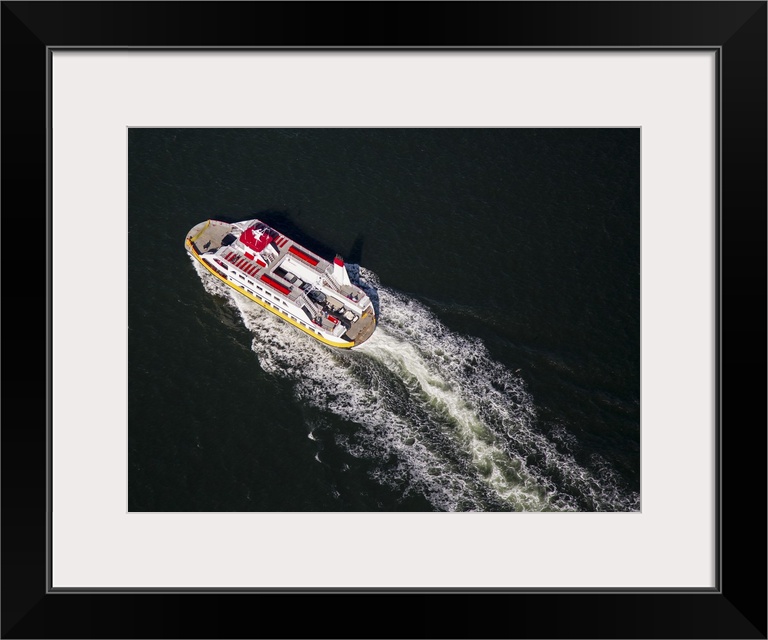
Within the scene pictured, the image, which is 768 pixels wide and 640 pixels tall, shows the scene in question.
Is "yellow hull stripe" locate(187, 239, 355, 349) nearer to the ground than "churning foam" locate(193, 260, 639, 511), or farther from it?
farther from it

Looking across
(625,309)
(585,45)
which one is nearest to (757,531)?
(585,45)

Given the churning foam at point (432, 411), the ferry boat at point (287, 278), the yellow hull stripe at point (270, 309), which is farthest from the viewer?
the ferry boat at point (287, 278)

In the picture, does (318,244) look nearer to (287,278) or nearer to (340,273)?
(287,278)

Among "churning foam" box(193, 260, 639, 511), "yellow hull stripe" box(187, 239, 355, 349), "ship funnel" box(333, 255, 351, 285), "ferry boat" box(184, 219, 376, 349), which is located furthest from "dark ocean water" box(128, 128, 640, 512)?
"ship funnel" box(333, 255, 351, 285)

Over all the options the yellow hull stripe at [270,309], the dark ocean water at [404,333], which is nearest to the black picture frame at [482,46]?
the dark ocean water at [404,333]

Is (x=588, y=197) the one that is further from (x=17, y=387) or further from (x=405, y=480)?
(x=17, y=387)

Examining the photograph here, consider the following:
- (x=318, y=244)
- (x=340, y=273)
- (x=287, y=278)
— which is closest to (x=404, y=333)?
(x=340, y=273)

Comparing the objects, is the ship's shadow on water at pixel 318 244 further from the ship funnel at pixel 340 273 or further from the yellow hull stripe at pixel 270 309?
the yellow hull stripe at pixel 270 309

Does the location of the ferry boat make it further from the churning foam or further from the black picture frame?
the black picture frame
